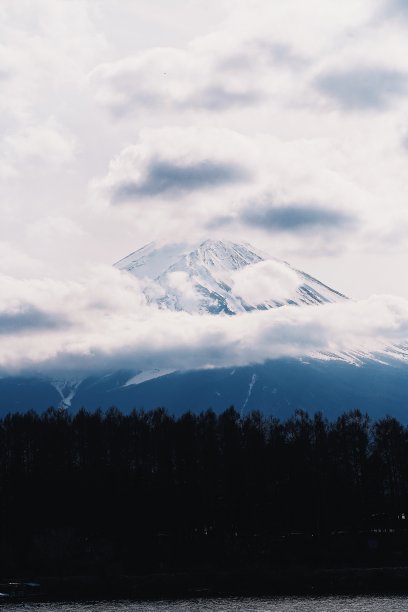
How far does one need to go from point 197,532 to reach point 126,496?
8.76m

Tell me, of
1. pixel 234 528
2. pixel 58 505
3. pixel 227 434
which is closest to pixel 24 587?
pixel 58 505

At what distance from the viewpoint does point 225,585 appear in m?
79.9

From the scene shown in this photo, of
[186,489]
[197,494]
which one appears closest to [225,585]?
[197,494]

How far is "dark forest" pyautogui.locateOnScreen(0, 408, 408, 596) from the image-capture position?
8812 centimetres

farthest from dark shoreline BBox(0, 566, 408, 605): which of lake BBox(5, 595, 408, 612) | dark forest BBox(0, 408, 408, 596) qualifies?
dark forest BBox(0, 408, 408, 596)

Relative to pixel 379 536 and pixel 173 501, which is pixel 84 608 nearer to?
pixel 173 501

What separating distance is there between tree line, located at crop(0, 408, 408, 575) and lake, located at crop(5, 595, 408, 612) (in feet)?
50.9

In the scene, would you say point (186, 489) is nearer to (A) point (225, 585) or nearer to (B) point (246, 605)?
(A) point (225, 585)

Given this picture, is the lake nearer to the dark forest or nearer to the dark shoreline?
the dark shoreline

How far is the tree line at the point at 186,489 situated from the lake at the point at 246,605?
611 inches

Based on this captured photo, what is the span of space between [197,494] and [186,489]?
1786 millimetres

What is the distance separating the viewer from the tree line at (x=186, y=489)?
295ft

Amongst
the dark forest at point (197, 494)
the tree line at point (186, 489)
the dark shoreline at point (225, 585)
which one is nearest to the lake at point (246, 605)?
the dark shoreline at point (225, 585)

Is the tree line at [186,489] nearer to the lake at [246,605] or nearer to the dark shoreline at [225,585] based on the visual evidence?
the dark shoreline at [225,585]
